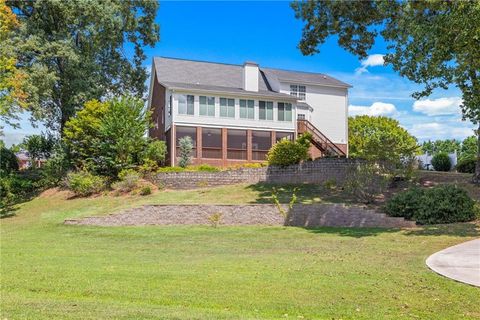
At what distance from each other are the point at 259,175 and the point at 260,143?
831 cm

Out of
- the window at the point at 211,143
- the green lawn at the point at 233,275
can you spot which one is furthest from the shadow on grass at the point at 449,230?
the window at the point at 211,143

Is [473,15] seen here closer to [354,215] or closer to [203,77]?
[354,215]

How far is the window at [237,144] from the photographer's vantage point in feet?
110

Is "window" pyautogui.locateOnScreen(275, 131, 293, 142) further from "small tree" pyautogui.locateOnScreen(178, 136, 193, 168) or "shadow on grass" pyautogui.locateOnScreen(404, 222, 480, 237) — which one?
"shadow on grass" pyautogui.locateOnScreen(404, 222, 480, 237)

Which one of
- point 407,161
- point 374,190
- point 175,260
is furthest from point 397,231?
point 175,260

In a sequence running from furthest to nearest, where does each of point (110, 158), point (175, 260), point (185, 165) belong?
point (185, 165)
point (110, 158)
point (175, 260)

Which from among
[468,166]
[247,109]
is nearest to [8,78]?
[247,109]

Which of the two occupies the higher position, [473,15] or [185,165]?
[473,15]

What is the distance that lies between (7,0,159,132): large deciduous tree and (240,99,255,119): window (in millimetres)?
8064

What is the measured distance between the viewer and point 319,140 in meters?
35.8

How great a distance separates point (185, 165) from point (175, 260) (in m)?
19.5

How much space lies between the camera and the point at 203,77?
36.1m

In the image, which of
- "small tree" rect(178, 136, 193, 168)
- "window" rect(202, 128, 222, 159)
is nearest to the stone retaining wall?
"small tree" rect(178, 136, 193, 168)

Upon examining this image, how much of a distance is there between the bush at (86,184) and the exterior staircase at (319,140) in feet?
50.6
